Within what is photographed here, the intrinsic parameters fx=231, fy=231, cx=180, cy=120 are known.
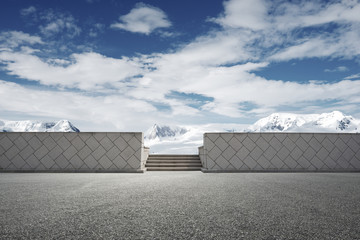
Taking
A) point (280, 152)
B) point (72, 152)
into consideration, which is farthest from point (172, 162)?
point (280, 152)

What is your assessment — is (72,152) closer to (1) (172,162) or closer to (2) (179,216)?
(1) (172,162)

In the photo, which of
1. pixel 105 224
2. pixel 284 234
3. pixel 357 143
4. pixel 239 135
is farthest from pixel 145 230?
pixel 357 143

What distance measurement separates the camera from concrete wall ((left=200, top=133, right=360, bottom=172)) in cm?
878

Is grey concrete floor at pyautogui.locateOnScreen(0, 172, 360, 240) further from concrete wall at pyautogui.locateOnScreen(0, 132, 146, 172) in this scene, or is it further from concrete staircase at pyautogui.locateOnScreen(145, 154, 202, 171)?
concrete staircase at pyautogui.locateOnScreen(145, 154, 202, 171)

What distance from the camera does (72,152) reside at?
868 cm

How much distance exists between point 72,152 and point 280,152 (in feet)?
25.9

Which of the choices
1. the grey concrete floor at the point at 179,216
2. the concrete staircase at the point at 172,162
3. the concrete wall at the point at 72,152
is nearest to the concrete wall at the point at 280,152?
the concrete staircase at the point at 172,162

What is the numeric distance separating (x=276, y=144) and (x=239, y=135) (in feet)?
4.78

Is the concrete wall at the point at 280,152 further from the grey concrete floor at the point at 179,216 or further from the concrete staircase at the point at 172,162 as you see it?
the grey concrete floor at the point at 179,216

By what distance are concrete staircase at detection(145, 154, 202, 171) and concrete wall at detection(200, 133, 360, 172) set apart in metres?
0.94

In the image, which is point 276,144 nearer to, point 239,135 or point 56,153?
point 239,135

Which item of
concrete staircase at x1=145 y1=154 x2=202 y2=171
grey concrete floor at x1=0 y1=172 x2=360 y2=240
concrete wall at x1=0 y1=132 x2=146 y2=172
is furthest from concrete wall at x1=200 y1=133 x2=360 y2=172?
grey concrete floor at x1=0 y1=172 x2=360 y2=240

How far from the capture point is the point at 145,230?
195 cm

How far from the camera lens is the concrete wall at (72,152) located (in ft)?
28.2
